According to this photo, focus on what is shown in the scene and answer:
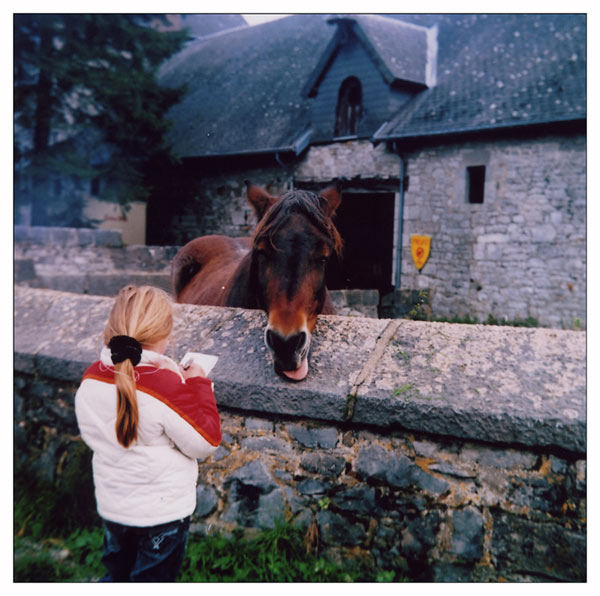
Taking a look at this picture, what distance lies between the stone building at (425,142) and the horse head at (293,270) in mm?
5867

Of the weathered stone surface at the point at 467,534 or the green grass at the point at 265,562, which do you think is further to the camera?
the green grass at the point at 265,562

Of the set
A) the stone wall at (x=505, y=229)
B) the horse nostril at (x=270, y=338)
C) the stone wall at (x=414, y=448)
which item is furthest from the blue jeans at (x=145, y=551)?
the stone wall at (x=505, y=229)

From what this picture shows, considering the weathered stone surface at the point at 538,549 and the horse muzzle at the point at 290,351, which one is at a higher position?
the horse muzzle at the point at 290,351

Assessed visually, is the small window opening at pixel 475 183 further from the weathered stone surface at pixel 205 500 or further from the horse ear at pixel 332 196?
the weathered stone surface at pixel 205 500

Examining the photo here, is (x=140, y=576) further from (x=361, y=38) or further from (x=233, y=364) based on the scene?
(x=361, y=38)

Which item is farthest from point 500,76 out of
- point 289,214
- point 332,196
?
point 289,214

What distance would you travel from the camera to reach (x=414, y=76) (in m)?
10.6

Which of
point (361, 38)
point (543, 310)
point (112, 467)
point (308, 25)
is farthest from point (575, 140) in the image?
point (112, 467)

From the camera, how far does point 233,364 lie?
2248 millimetres

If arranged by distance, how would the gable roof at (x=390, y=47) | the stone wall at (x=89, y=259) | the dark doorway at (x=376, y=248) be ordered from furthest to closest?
1. the dark doorway at (x=376, y=248)
2. the gable roof at (x=390, y=47)
3. the stone wall at (x=89, y=259)

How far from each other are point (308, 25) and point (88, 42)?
26.7 ft

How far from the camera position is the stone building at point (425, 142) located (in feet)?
30.7

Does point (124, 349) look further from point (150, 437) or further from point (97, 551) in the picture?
point (97, 551)

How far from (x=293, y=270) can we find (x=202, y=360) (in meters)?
0.57
